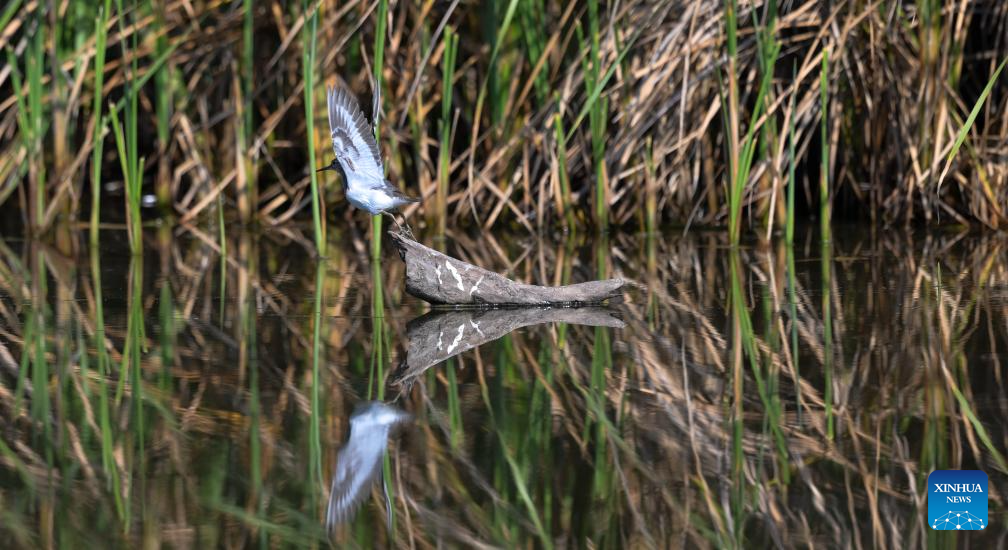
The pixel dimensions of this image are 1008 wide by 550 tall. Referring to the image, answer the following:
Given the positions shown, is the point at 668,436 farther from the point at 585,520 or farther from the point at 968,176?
the point at 968,176

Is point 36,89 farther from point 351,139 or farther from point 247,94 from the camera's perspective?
point 351,139

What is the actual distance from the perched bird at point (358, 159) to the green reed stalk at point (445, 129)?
0.93m

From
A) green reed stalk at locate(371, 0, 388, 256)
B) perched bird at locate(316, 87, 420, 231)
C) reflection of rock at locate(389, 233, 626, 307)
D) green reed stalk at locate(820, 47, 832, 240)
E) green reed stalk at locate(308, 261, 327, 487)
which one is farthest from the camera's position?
green reed stalk at locate(820, 47, 832, 240)

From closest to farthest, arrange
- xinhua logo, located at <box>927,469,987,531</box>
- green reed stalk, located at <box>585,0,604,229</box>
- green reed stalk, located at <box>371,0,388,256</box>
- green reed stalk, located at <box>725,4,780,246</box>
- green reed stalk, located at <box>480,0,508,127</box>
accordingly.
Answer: xinhua logo, located at <box>927,469,987,531</box> < green reed stalk, located at <box>371,0,388,256</box> < green reed stalk, located at <box>725,4,780,246</box> < green reed stalk, located at <box>585,0,604,229</box> < green reed stalk, located at <box>480,0,508,127</box>

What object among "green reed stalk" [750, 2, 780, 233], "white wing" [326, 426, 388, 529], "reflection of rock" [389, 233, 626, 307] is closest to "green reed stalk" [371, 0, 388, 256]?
"reflection of rock" [389, 233, 626, 307]

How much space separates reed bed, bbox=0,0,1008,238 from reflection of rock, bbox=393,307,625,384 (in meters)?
0.98

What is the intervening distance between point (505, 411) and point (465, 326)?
97 centimetres

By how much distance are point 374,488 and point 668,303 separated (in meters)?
1.87

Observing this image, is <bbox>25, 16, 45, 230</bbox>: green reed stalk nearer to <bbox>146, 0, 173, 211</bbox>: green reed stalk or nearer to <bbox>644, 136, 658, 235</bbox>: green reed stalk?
<bbox>146, 0, 173, 211</bbox>: green reed stalk

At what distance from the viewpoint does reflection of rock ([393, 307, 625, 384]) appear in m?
3.00

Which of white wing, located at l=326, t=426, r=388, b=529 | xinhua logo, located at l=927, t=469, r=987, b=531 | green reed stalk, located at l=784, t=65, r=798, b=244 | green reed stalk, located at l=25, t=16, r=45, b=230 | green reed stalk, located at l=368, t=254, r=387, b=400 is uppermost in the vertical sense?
green reed stalk, located at l=25, t=16, r=45, b=230

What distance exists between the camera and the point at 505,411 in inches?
96.5

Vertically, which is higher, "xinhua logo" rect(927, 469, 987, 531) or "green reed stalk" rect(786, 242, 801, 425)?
"green reed stalk" rect(786, 242, 801, 425)

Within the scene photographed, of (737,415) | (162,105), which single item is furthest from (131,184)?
(737,415)
